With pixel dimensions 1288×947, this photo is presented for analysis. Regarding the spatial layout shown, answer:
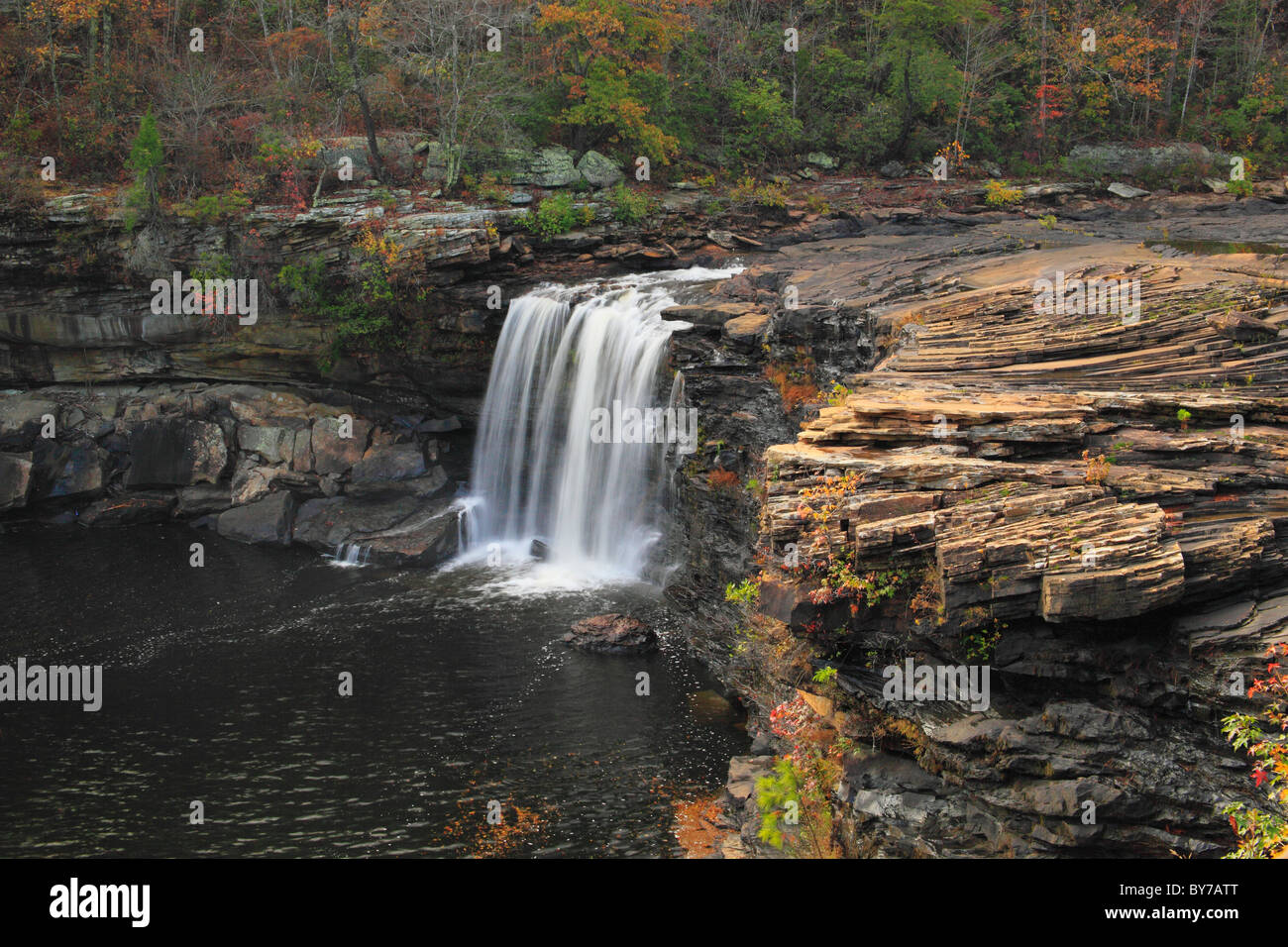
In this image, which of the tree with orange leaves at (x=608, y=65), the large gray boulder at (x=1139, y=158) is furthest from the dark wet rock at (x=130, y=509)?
the large gray boulder at (x=1139, y=158)

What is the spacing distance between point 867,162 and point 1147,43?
11.2 metres

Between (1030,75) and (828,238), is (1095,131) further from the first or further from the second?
(828,238)

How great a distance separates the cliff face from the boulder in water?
5.55 metres

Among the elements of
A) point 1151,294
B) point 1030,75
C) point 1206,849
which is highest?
point 1030,75

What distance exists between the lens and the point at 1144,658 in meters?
9.84

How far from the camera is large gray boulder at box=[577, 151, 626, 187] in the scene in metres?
32.2

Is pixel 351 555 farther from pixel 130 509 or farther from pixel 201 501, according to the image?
pixel 130 509

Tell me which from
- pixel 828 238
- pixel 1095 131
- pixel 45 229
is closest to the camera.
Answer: pixel 45 229

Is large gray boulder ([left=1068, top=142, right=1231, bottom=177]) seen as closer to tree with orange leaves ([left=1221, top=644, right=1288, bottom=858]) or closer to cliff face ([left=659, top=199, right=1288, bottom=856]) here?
cliff face ([left=659, top=199, right=1288, bottom=856])

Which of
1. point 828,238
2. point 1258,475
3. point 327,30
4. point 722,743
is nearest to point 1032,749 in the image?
point 1258,475

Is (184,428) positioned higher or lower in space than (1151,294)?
lower

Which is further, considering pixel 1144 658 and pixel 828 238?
pixel 828 238

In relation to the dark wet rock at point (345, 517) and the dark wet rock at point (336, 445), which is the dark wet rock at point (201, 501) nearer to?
the dark wet rock at point (345, 517)

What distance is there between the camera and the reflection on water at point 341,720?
14.1 m
